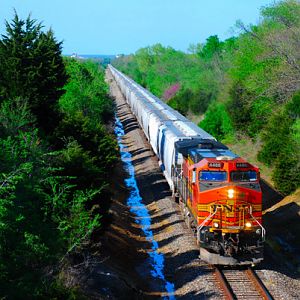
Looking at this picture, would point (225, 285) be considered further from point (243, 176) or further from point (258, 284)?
point (243, 176)

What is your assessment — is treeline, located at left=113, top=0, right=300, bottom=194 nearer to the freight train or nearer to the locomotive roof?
the locomotive roof

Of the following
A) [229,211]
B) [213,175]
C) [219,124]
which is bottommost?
[219,124]

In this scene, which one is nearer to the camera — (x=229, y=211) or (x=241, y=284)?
(x=241, y=284)

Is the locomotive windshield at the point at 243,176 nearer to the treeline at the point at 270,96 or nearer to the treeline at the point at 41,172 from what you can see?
the treeline at the point at 41,172

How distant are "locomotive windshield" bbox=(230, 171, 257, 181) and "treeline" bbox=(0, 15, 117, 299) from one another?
495 cm

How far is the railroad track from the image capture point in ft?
56.4

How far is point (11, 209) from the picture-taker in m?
12.9

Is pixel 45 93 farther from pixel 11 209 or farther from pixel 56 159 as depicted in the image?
pixel 11 209

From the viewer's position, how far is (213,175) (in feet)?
63.5

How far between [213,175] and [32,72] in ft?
46.6

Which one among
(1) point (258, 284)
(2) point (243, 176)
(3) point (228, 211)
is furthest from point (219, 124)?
(1) point (258, 284)

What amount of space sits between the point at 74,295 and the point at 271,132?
2564cm

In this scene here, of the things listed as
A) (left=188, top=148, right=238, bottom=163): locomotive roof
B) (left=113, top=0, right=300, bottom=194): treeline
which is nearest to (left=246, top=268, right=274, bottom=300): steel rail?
(left=188, top=148, right=238, bottom=163): locomotive roof

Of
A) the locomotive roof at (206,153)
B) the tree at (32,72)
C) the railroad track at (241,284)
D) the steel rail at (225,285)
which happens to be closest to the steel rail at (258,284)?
the railroad track at (241,284)
